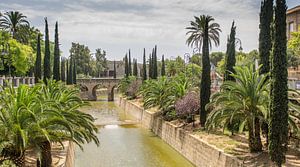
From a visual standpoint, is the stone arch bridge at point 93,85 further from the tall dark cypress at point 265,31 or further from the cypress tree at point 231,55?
the tall dark cypress at point 265,31

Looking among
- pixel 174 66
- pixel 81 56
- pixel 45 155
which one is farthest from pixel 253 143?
pixel 81 56

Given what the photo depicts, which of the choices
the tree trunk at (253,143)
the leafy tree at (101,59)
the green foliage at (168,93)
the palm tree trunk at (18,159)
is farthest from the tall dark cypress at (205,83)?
the leafy tree at (101,59)

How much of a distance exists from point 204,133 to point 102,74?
80823mm

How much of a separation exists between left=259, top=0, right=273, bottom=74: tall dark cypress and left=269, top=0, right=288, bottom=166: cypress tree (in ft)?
18.0

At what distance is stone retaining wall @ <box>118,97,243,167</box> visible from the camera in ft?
41.5

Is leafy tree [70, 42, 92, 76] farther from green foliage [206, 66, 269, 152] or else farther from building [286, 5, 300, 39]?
green foliage [206, 66, 269, 152]

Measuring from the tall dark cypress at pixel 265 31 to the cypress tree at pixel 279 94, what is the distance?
549 centimetres

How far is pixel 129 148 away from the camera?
19203 mm

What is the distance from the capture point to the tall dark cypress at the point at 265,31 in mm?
16359

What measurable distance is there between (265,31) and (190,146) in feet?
23.3

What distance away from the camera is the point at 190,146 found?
53.4ft

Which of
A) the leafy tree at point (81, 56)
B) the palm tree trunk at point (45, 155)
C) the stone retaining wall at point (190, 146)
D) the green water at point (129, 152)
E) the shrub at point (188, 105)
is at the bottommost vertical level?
the green water at point (129, 152)

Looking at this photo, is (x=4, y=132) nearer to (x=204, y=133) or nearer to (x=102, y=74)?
(x=204, y=133)

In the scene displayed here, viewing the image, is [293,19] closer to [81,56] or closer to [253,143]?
[253,143]
